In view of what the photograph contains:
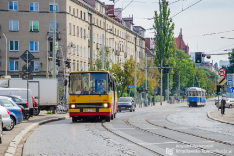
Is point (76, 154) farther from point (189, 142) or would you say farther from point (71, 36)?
point (71, 36)

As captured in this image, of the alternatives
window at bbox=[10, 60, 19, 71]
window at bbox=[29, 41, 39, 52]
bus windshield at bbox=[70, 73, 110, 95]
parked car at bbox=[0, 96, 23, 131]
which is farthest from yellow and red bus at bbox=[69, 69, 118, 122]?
window at bbox=[10, 60, 19, 71]

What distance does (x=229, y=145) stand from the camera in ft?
44.2

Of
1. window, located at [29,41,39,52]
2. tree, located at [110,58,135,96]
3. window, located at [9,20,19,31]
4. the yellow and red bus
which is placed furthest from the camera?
tree, located at [110,58,135,96]

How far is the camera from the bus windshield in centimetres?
2502

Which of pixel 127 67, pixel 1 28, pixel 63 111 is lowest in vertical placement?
pixel 63 111

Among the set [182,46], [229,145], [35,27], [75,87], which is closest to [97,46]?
[35,27]

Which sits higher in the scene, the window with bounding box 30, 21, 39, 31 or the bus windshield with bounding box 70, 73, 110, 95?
the window with bounding box 30, 21, 39, 31

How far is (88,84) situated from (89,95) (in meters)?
0.63

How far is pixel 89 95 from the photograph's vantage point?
81.8 ft

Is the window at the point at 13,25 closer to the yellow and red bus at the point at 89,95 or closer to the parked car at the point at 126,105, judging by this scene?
the parked car at the point at 126,105

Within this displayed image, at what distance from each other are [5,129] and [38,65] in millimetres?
48258

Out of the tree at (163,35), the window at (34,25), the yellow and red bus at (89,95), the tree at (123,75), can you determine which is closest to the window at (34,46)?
the window at (34,25)

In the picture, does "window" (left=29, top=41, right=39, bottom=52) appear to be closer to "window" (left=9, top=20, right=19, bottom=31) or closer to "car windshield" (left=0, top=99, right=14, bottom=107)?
"window" (left=9, top=20, right=19, bottom=31)

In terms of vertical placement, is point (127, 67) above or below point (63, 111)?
above
